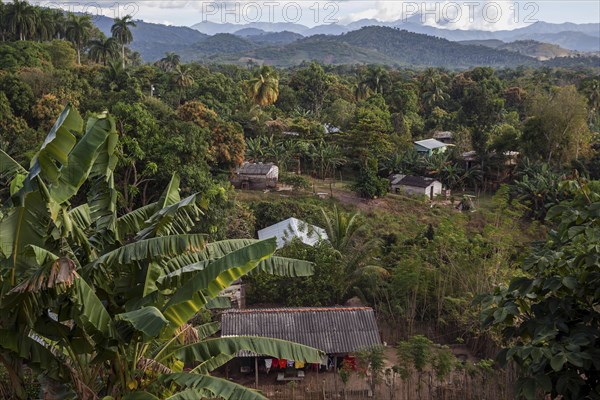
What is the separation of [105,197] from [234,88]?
35.7 meters

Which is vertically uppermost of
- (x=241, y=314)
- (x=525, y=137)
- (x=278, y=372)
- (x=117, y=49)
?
(x=117, y=49)

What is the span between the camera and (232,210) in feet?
62.2

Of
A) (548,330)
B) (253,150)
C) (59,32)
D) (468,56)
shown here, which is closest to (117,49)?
(59,32)

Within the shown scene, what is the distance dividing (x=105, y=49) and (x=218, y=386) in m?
44.4

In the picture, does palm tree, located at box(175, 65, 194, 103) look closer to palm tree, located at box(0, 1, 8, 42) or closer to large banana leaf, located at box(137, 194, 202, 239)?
palm tree, located at box(0, 1, 8, 42)

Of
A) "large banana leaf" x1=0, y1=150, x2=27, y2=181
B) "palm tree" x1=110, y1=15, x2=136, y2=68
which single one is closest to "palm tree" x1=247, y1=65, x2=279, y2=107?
"palm tree" x1=110, y1=15, x2=136, y2=68

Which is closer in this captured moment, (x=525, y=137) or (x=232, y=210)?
(x=232, y=210)

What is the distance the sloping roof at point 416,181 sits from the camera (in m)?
27.7

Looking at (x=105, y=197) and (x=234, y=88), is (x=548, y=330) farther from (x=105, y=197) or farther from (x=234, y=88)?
(x=234, y=88)

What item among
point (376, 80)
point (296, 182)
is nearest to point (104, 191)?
point (296, 182)

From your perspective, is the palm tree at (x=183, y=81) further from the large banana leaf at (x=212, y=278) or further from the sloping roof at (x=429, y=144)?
the large banana leaf at (x=212, y=278)

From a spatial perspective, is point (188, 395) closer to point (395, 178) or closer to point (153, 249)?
point (153, 249)

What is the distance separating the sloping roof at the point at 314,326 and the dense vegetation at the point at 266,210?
1.84 m

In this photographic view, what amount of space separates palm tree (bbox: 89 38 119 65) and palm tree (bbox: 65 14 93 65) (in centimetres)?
126
